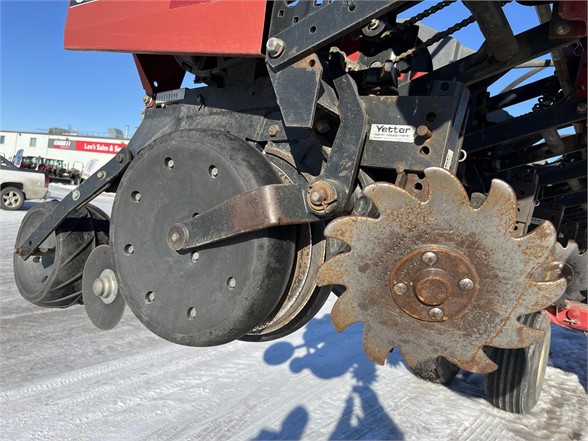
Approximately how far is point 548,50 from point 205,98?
4.16 feet

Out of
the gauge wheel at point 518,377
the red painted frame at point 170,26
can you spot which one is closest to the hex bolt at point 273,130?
the red painted frame at point 170,26

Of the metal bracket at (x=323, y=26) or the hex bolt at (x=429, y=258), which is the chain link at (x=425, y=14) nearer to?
the metal bracket at (x=323, y=26)

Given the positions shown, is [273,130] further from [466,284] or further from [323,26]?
[466,284]

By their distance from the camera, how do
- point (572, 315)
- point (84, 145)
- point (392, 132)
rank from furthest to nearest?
1. point (84, 145)
2. point (572, 315)
3. point (392, 132)

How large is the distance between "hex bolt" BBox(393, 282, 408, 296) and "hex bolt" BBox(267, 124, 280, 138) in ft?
2.49

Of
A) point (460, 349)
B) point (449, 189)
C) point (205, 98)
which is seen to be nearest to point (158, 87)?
point (205, 98)

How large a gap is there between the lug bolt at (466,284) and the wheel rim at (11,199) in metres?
13.2

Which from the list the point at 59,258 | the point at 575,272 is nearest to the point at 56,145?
the point at 59,258

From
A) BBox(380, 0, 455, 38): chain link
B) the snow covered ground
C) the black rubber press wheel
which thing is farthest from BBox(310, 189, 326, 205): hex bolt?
the snow covered ground

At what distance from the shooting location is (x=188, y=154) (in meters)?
1.61

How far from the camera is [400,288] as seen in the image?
1.28 meters

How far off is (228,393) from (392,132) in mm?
2469

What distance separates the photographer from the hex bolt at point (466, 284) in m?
1.21

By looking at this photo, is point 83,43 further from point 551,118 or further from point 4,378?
point 4,378
